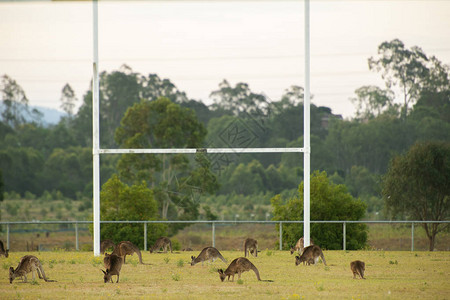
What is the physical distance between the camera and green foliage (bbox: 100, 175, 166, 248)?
76.9ft

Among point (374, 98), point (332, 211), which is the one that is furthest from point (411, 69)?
point (332, 211)

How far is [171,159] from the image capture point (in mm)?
34000

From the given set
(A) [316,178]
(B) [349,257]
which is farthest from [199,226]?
(B) [349,257]

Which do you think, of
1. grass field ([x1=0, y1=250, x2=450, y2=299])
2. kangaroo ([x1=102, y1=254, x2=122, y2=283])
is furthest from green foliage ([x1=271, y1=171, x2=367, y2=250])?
kangaroo ([x1=102, y1=254, x2=122, y2=283])

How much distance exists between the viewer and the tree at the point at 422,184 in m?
25.7

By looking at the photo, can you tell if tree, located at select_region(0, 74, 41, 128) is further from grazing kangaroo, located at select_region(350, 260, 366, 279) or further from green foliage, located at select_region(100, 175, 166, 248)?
grazing kangaroo, located at select_region(350, 260, 366, 279)

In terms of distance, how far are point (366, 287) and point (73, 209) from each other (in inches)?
1681

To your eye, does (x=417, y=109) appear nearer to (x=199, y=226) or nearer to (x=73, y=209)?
(x=199, y=226)

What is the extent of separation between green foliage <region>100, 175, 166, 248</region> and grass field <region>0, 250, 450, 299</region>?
8.50 metres

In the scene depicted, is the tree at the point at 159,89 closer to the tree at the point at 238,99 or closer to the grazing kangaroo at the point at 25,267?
the tree at the point at 238,99

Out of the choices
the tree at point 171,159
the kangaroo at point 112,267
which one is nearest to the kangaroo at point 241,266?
the kangaroo at point 112,267

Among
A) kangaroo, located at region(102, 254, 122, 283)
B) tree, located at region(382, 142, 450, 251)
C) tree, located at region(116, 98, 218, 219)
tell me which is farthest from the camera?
tree, located at region(116, 98, 218, 219)

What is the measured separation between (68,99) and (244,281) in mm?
55309

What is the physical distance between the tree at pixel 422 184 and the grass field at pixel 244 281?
444 inches
